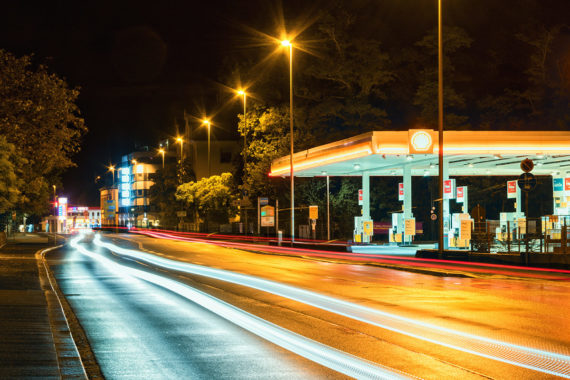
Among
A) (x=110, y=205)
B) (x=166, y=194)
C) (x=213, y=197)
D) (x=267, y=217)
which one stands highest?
(x=166, y=194)

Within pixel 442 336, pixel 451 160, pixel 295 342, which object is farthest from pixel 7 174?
pixel 442 336

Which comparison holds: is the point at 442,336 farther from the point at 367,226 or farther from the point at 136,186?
the point at 136,186

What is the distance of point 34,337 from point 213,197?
6355 centimetres

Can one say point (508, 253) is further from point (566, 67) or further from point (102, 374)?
point (566, 67)

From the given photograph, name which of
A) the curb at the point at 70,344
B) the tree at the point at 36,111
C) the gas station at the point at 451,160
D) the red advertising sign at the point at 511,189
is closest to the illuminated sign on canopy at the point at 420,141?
the gas station at the point at 451,160

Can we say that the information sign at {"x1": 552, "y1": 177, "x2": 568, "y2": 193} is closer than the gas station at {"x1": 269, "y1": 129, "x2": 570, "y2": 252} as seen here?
No

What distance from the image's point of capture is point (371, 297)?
591 inches

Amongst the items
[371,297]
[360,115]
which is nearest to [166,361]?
[371,297]

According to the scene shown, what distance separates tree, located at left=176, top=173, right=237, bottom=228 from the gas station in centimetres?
2791

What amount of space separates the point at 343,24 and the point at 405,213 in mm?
18113

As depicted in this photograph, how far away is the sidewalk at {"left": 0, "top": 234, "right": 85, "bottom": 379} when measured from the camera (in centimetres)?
702

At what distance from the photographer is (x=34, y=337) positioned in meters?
8.91

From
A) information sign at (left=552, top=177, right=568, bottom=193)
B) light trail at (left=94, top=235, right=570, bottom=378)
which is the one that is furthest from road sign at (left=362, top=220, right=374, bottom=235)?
light trail at (left=94, top=235, right=570, bottom=378)

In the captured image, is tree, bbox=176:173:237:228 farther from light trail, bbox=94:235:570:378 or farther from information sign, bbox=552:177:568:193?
light trail, bbox=94:235:570:378
